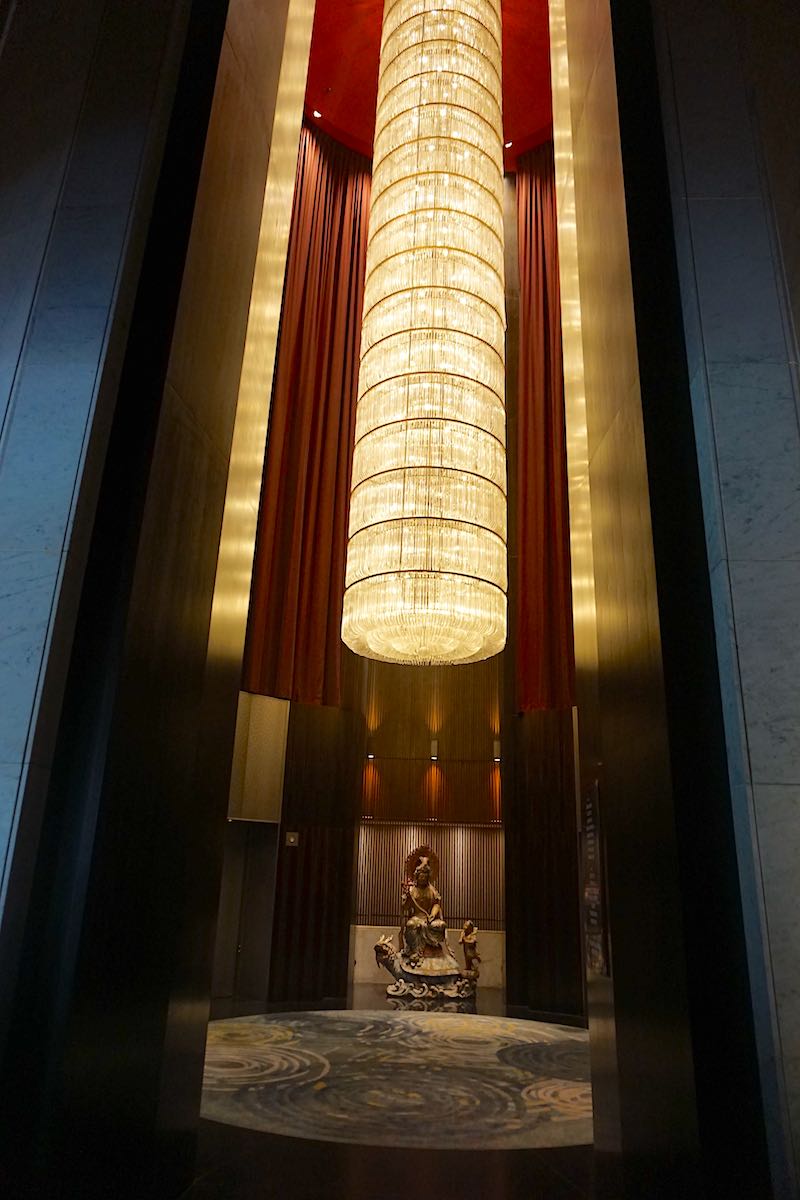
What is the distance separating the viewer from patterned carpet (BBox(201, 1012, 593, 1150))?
3.71 metres

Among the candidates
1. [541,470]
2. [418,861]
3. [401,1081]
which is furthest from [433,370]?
[418,861]

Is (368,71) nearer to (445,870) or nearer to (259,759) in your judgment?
(259,759)

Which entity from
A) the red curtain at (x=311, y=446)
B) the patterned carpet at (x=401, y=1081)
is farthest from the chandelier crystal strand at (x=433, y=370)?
the red curtain at (x=311, y=446)

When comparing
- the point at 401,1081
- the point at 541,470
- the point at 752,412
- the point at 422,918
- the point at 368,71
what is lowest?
the point at 401,1081

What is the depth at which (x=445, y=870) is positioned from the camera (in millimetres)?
10656

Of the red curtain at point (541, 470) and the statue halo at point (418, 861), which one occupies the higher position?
the red curtain at point (541, 470)

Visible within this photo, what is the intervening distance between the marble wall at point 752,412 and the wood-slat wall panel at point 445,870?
859 centimetres

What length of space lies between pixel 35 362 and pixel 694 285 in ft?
7.83

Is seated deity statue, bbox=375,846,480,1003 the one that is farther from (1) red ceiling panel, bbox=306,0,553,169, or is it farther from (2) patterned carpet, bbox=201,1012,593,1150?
(1) red ceiling panel, bbox=306,0,553,169

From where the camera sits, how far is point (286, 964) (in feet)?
28.2

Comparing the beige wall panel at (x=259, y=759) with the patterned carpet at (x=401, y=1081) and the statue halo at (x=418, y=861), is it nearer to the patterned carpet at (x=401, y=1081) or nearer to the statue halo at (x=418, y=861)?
the statue halo at (x=418, y=861)

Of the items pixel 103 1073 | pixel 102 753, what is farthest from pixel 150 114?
pixel 103 1073

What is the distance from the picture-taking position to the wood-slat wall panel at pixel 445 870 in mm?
10484

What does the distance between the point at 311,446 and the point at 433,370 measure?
523cm
